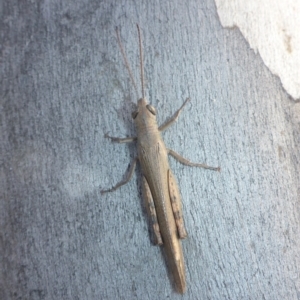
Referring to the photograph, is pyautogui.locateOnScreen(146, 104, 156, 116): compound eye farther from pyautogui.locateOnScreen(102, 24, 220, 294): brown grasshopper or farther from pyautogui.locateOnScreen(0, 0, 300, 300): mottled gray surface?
pyautogui.locateOnScreen(0, 0, 300, 300): mottled gray surface

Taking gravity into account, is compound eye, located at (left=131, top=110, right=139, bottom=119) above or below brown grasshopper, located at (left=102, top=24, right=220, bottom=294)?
above

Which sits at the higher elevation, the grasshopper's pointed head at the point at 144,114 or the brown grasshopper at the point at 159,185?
the grasshopper's pointed head at the point at 144,114

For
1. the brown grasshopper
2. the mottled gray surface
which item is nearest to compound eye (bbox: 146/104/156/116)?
the brown grasshopper

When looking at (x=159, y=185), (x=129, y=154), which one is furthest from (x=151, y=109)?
(x=159, y=185)

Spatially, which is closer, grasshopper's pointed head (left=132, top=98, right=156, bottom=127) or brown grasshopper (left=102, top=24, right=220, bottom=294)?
brown grasshopper (left=102, top=24, right=220, bottom=294)

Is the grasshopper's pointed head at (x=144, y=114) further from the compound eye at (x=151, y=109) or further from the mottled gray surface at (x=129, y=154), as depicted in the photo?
the mottled gray surface at (x=129, y=154)

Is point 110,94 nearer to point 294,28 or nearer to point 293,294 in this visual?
Answer: point 294,28

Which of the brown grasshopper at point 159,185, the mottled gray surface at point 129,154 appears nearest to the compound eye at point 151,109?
the brown grasshopper at point 159,185
